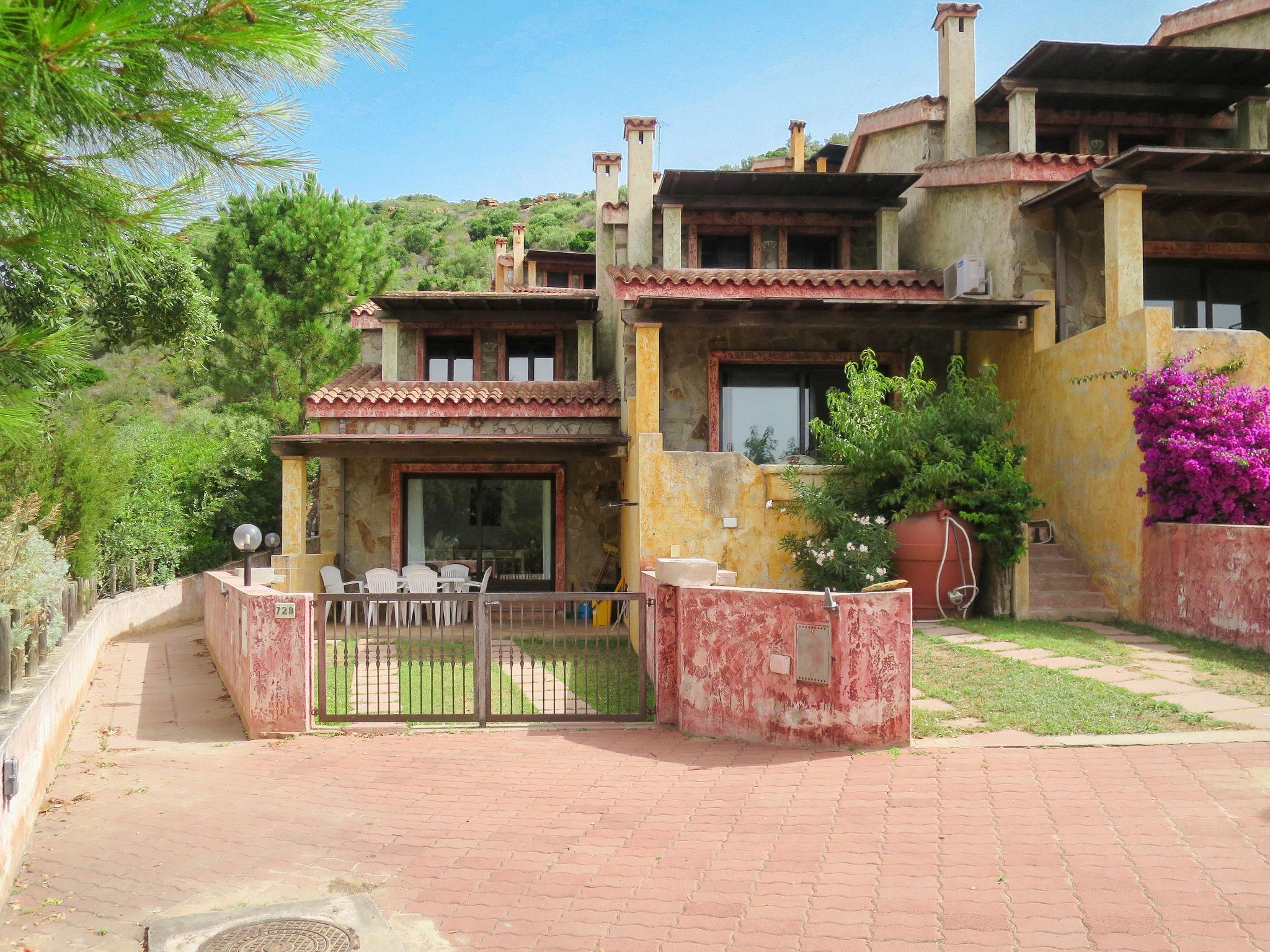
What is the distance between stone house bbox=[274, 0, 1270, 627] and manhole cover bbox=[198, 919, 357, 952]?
23.8 ft

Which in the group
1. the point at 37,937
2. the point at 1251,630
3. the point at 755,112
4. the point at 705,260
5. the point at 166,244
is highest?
the point at 755,112

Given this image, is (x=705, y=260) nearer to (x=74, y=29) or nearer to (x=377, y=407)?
(x=377, y=407)

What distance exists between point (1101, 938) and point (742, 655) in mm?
3499

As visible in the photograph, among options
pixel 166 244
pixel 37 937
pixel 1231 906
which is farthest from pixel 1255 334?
pixel 37 937

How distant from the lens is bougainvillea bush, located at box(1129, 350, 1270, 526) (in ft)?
32.1

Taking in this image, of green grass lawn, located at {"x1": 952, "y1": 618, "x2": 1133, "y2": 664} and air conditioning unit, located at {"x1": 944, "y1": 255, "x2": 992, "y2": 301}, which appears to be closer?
green grass lawn, located at {"x1": 952, "y1": 618, "x2": 1133, "y2": 664}

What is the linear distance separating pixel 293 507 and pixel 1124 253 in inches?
483

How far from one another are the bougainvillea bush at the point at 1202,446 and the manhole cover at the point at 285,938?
31.3 ft

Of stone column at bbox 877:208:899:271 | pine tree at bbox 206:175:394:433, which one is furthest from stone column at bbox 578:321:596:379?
pine tree at bbox 206:175:394:433

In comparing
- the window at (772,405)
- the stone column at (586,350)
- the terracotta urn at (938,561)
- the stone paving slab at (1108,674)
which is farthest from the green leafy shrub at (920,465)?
the stone column at (586,350)

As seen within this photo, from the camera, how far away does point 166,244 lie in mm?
A: 3727

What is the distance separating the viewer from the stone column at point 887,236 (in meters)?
15.9

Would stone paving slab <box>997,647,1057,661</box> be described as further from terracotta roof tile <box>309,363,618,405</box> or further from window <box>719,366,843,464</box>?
terracotta roof tile <box>309,363,618,405</box>

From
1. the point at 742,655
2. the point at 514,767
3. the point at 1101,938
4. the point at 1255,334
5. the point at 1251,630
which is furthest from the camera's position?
the point at 1255,334
